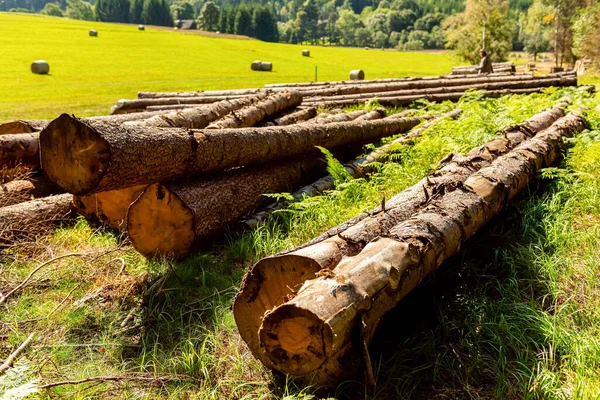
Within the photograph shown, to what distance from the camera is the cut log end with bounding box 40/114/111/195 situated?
4.16 meters

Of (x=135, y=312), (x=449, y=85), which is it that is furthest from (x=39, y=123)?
(x=449, y=85)

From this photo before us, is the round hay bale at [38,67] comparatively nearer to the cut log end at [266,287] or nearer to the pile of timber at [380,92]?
the pile of timber at [380,92]

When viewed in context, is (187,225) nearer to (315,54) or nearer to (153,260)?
(153,260)

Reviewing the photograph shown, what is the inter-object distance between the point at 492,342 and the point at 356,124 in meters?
5.57

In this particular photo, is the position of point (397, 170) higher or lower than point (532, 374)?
higher

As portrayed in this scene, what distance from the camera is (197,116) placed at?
807 cm

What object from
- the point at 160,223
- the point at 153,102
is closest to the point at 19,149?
the point at 160,223

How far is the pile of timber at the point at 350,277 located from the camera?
2725 millimetres

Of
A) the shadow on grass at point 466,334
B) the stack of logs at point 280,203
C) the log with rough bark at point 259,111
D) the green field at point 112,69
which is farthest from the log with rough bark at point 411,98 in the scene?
the shadow on grass at point 466,334

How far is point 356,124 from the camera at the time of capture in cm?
837

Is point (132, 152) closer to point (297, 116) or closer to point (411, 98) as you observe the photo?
point (297, 116)

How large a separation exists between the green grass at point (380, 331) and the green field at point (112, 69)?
11.3 meters

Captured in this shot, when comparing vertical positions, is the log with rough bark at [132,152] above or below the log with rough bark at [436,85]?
below

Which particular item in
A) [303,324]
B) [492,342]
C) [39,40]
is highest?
[39,40]
